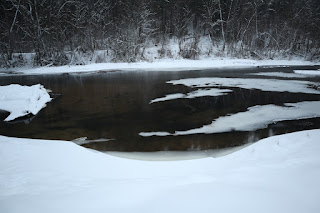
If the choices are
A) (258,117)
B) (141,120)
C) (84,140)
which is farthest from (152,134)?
(258,117)

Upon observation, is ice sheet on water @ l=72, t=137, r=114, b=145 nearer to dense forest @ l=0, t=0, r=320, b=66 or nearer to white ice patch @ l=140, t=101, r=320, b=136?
white ice patch @ l=140, t=101, r=320, b=136

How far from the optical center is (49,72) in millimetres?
20969

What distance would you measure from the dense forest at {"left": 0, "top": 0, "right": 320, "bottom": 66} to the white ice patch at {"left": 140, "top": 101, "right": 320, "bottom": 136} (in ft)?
62.8

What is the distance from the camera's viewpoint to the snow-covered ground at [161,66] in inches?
843

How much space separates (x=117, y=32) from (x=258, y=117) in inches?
979

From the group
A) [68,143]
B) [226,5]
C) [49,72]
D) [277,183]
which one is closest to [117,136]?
[68,143]

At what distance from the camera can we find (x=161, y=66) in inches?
889

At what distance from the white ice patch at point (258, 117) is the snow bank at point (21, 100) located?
4.94 m

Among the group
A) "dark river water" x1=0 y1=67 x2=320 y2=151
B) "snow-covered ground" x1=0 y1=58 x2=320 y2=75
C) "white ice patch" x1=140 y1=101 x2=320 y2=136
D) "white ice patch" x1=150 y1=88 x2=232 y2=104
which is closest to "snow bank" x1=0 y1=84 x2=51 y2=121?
"dark river water" x1=0 y1=67 x2=320 y2=151

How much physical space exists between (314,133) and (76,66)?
22.5 metres

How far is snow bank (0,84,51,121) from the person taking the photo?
25.8 feet

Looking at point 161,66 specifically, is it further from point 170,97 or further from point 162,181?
point 162,181

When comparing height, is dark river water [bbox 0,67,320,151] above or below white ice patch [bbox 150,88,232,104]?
below

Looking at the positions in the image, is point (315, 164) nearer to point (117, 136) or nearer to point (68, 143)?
point (117, 136)
